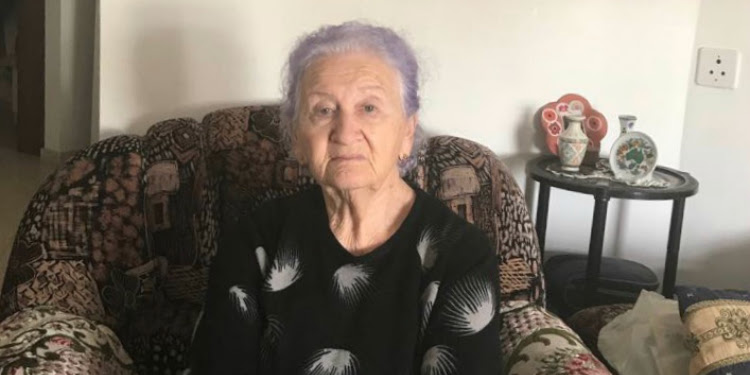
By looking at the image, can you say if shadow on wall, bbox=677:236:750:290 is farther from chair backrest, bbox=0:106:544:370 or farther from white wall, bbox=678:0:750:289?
chair backrest, bbox=0:106:544:370

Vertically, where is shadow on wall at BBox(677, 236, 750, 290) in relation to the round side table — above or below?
below

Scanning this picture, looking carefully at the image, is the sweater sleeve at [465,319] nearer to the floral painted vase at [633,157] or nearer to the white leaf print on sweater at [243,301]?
the white leaf print on sweater at [243,301]

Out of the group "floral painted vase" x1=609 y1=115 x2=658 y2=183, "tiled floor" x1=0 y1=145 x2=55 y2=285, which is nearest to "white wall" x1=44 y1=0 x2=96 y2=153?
"tiled floor" x1=0 y1=145 x2=55 y2=285

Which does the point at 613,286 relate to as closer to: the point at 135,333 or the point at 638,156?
the point at 638,156

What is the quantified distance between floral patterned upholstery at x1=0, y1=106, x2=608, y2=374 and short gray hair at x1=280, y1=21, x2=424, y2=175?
1.03ft

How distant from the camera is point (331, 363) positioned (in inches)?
55.7

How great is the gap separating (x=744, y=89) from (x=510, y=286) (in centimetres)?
94

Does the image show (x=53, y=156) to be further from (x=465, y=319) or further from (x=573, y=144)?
(x=465, y=319)

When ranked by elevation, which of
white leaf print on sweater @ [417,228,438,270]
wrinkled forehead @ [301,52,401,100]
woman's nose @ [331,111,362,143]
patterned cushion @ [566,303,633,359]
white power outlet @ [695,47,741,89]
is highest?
white power outlet @ [695,47,741,89]

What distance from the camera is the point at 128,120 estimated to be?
2.21 m

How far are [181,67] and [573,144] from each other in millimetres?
1030

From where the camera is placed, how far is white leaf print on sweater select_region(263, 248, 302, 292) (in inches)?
57.4

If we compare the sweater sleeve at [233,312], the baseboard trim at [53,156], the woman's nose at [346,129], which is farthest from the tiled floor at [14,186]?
the woman's nose at [346,129]

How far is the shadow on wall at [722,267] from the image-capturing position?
228 cm
